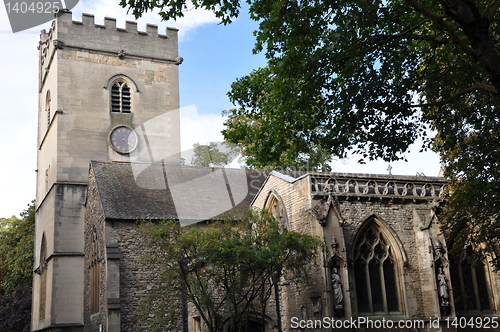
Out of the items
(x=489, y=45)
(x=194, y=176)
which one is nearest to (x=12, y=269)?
(x=194, y=176)

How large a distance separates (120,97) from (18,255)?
45.7 ft

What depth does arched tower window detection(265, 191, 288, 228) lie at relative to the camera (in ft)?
67.5

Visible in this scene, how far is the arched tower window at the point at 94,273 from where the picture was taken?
2444 centimetres

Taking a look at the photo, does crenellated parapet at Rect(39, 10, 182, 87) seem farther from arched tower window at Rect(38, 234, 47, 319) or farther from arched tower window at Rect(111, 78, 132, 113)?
arched tower window at Rect(38, 234, 47, 319)

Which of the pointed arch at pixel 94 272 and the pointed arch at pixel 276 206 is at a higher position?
the pointed arch at pixel 276 206

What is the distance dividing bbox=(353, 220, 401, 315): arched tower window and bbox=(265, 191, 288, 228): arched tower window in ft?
9.05

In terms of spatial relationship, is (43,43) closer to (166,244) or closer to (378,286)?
(166,244)

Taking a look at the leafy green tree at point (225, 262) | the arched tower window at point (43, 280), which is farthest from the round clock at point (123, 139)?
the leafy green tree at point (225, 262)

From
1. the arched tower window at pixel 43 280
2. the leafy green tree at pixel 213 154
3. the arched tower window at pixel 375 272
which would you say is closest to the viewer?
the arched tower window at pixel 375 272

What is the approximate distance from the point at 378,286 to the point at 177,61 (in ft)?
70.0

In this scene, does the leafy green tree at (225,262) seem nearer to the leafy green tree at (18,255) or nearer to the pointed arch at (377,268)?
the pointed arch at (377,268)

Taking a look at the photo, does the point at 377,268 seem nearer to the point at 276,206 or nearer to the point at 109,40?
the point at 276,206

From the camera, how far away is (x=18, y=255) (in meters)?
39.5

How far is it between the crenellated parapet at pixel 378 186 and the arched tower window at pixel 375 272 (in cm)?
110
